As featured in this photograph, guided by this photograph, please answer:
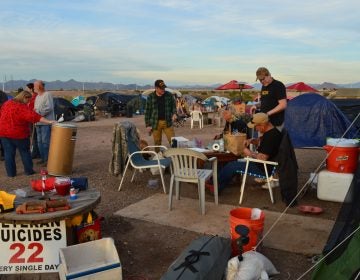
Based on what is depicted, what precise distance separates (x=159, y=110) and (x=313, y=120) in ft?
16.4

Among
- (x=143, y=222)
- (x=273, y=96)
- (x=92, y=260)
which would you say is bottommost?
(x=143, y=222)

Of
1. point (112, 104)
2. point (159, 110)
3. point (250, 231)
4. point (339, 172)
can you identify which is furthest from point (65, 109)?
point (250, 231)

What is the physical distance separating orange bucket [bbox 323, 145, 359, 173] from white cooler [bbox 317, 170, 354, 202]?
89mm

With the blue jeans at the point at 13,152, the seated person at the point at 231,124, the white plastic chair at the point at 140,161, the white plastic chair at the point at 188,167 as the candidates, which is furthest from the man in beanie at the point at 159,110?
the blue jeans at the point at 13,152

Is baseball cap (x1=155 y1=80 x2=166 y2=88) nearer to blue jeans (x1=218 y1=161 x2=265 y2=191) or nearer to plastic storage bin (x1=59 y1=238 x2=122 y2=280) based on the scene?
blue jeans (x1=218 y1=161 x2=265 y2=191)

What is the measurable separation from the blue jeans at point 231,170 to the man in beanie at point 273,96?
0.99 metres

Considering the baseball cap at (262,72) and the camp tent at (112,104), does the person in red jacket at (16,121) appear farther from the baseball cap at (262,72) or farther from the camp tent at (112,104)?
the camp tent at (112,104)

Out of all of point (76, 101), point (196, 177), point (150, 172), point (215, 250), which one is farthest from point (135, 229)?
point (76, 101)

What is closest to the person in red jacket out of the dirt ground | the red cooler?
the dirt ground

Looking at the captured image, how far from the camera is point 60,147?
7344 mm

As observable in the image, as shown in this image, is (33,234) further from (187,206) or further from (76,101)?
(76,101)

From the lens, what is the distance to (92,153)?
10281 mm

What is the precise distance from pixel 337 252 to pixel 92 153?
807cm

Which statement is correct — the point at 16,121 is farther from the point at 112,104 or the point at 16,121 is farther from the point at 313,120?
the point at 112,104
